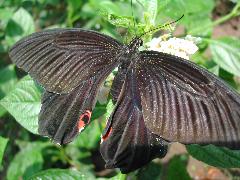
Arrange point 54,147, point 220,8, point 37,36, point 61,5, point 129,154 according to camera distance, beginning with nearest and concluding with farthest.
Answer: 1. point 129,154
2. point 37,36
3. point 54,147
4. point 61,5
5. point 220,8

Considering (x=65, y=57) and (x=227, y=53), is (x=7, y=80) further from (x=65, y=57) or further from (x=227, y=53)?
(x=227, y=53)

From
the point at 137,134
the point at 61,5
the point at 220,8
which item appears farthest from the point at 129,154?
the point at 220,8

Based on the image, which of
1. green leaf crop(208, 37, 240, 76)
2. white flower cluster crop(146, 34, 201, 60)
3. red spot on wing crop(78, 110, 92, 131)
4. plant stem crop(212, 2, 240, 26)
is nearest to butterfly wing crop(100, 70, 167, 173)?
red spot on wing crop(78, 110, 92, 131)

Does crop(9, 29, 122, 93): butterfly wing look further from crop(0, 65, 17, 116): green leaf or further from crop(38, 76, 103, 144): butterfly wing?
crop(0, 65, 17, 116): green leaf

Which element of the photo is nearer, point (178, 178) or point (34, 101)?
point (34, 101)

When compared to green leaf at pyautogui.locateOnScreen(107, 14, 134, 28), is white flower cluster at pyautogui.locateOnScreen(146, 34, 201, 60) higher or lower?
lower

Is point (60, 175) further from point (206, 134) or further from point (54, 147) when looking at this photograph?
point (54, 147)

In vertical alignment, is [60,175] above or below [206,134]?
below

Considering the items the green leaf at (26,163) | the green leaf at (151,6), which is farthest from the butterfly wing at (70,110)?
the green leaf at (26,163)
